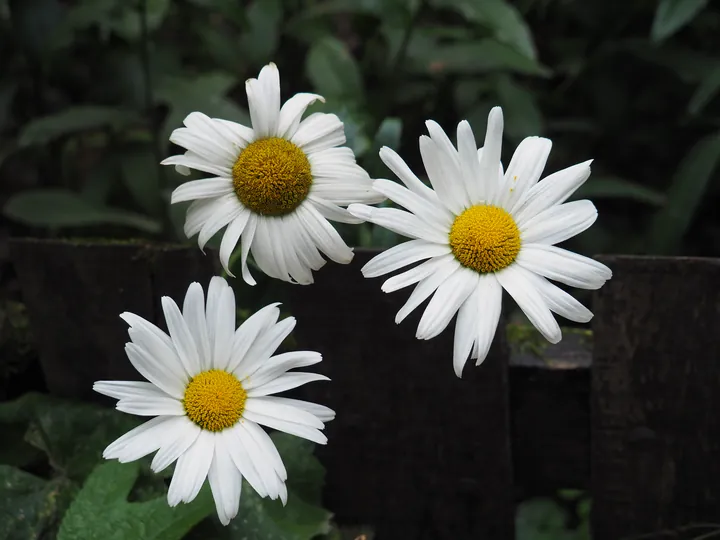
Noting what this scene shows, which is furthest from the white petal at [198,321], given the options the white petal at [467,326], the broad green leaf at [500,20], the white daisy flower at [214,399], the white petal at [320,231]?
the broad green leaf at [500,20]

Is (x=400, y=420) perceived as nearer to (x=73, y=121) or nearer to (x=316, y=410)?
(x=316, y=410)

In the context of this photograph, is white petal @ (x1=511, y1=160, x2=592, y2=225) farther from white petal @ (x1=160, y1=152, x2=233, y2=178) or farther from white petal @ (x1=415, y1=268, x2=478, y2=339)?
white petal @ (x1=160, y1=152, x2=233, y2=178)

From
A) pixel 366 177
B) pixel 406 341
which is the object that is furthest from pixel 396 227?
pixel 406 341

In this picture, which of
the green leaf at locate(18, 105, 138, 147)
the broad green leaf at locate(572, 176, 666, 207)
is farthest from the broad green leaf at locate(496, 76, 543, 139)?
the green leaf at locate(18, 105, 138, 147)

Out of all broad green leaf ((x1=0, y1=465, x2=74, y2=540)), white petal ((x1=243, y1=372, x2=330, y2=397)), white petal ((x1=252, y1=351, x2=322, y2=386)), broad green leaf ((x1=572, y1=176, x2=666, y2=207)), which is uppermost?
broad green leaf ((x1=572, y1=176, x2=666, y2=207))

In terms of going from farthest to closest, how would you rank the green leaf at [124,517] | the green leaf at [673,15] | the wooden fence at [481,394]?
the green leaf at [673,15]
the wooden fence at [481,394]
the green leaf at [124,517]

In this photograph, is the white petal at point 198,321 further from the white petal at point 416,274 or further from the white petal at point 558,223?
the white petal at point 558,223

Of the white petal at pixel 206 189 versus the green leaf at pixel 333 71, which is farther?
the green leaf at pixel 333 71
